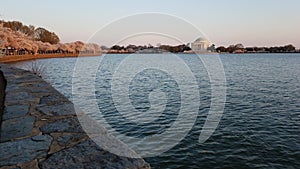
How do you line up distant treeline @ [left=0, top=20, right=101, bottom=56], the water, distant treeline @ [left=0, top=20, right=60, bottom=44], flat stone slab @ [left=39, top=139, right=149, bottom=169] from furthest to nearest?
1. distant treeline @ [left=0, top=20, right=60, bottom=44]
2. distant treeline @ [left=0, top=20, right=101, bottom=56]
3. the water
4. flat stone slab @ [left=39, top=139, right=149, bottom=169]

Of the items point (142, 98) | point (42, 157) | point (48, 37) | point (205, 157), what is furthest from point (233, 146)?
point (48, 37)

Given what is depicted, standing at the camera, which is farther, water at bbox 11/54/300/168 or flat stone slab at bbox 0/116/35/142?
water at bbox 11/54/300/168

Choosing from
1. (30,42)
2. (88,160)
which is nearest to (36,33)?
(30,42)

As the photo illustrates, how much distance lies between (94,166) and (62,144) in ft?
2.50

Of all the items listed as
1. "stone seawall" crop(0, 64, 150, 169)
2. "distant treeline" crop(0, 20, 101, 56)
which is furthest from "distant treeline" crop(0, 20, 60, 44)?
"stone seawall" crop(0, 64, 150, 169)

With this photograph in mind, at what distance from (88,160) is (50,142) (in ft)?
2.53

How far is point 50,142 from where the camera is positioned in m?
3.03

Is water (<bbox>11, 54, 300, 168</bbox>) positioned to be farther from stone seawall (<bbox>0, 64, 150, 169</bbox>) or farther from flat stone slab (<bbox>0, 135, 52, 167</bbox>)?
flat stone slab (<bbox>0, 135, 52, 167</bbox>)

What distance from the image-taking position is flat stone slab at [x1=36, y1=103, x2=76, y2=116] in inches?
173

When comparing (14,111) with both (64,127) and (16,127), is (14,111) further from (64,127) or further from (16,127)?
(64,127)

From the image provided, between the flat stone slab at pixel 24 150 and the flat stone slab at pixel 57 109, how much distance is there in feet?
4.04

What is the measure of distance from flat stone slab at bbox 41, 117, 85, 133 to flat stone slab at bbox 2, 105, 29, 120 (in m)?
0.86

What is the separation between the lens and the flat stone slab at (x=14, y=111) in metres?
4.06

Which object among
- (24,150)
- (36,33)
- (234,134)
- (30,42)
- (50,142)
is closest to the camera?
(24,150)
